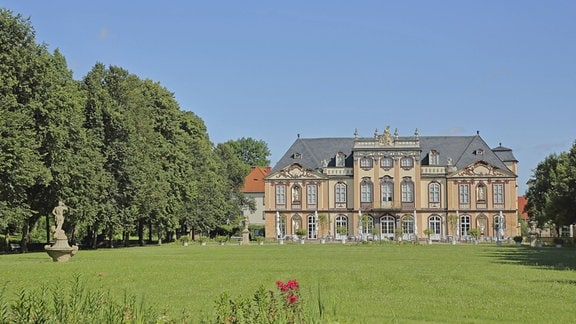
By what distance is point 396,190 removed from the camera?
9531cm

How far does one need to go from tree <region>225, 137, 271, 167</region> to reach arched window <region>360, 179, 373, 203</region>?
43.0m

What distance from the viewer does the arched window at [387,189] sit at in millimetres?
95438

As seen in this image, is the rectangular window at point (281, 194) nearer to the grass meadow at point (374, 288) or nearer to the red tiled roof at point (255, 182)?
the red tiled roof at point (255, 182)

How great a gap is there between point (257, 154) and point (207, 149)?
53655mm

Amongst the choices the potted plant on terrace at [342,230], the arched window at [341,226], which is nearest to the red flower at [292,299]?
the arched window at [341,226]

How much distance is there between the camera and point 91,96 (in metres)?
55.4

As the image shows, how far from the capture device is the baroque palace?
9394 cm

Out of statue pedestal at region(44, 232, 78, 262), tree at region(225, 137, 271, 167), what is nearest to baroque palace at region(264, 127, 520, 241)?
tree at region(225, 137, 271, 167)

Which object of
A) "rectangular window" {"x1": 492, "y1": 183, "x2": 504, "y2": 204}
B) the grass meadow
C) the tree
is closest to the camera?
the grass meadow

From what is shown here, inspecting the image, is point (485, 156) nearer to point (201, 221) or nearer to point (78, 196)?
point (201, 221)

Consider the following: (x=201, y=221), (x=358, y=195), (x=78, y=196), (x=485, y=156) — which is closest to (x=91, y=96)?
(x=78, y=196)

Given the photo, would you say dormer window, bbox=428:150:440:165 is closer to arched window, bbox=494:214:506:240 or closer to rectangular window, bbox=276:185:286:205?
arched window, bbox=494:214:506:240

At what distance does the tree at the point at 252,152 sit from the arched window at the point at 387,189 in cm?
4437

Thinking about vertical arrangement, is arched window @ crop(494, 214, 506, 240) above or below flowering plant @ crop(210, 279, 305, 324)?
above
